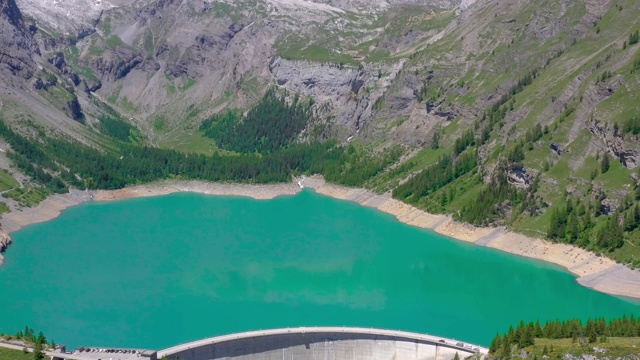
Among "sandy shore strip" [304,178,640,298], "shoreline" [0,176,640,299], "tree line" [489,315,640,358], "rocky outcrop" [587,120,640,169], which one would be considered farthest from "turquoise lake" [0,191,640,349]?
"rocky outcrop" [587,120,640,169]

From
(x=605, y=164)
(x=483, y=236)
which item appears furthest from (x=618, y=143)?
(x=483, y=236)

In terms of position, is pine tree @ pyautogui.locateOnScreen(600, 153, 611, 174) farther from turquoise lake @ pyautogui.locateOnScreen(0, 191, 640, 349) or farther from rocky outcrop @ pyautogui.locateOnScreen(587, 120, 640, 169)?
turquoise lake @ pyautogui.locateOnScreen(0, 191, 640, 349)

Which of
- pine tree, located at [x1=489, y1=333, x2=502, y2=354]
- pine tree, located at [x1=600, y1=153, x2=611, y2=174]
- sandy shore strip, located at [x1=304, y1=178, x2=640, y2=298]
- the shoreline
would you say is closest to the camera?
pine tree, located at [x1=489, y1=333, x2=502, y2=354]

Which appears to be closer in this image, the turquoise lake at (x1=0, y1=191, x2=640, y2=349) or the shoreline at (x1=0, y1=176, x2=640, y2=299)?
the turquoise lake at (x1=0, y1=191, x2=640, y2=349)

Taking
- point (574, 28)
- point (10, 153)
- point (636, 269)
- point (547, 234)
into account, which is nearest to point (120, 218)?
point (10, 153)

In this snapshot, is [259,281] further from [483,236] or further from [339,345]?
[483,236]
